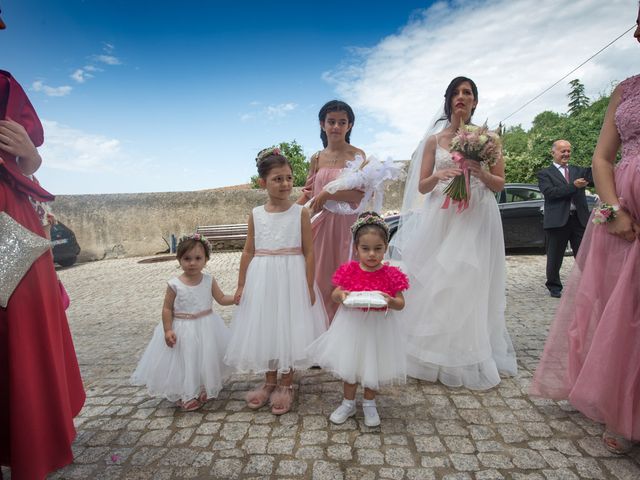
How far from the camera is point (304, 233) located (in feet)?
9.71

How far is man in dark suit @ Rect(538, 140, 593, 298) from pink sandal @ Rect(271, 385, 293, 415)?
4.85m

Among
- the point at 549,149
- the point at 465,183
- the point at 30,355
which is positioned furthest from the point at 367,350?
the point at 549,149

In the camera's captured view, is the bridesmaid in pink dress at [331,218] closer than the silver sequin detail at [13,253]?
No

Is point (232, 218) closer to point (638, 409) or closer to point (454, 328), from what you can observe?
point (454, 328)

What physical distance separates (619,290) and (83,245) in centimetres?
1382

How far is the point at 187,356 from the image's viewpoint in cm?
288

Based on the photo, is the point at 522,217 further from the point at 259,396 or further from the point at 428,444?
the point at 259,396

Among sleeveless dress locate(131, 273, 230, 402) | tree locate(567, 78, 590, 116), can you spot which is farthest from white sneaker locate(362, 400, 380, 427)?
tree locate(567, 78, 590, 116)

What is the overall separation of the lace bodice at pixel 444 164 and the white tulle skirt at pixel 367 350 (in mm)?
1354

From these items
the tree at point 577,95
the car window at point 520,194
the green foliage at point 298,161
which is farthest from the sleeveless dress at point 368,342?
the tree at point 577,95

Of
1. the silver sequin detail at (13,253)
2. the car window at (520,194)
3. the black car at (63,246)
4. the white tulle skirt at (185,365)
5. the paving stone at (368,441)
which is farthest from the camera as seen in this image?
the black car at (63,246)

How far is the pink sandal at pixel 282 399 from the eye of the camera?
281 centimetres

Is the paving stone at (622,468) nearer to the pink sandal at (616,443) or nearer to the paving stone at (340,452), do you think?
the pink sandal at (616,443)

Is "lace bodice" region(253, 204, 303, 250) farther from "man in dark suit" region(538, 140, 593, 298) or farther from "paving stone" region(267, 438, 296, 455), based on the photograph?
"man in dark suit" region(538, 140, 593, 298)
